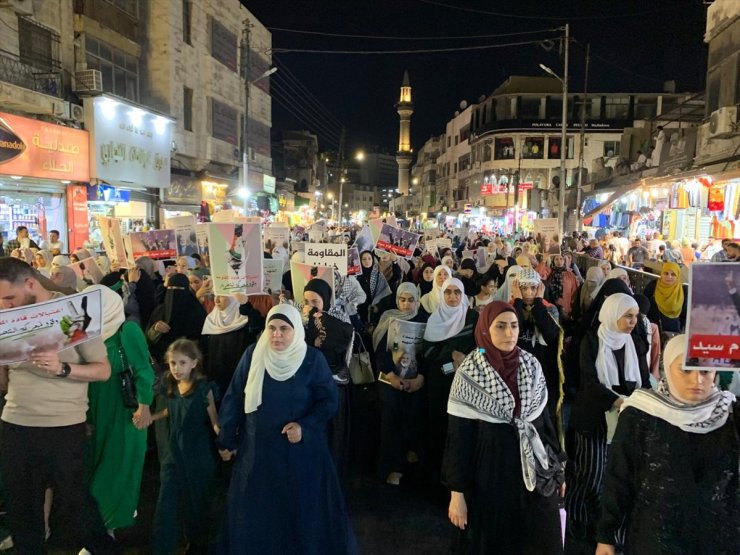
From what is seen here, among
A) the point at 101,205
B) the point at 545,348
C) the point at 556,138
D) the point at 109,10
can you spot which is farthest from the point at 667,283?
the point at 556,138

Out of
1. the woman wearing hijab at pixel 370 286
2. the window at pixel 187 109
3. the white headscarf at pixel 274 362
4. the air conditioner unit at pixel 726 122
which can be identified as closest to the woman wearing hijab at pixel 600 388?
the white headscarf at pixel 274 362

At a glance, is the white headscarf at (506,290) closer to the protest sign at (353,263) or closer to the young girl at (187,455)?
the protest sign at (353,263)

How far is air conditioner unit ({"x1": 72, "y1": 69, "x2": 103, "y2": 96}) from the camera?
658 inches

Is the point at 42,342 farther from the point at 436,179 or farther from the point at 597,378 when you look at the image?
the point at 436,179

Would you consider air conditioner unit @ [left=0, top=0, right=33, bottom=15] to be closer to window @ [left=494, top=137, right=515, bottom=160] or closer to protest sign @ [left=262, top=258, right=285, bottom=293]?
protest sign @ [left=262, top=258, right=285, bottom=293]

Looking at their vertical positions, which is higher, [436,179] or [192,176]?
[436,179]

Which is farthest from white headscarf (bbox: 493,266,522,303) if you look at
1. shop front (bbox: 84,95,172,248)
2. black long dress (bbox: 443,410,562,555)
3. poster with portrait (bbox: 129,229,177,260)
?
shop front (bbox: 84,95,172,248)

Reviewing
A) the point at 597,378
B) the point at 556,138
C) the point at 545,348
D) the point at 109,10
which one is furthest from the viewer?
the point at 556,138

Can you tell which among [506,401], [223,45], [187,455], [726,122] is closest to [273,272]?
[187,455]

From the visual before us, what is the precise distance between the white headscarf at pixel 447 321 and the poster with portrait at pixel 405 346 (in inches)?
6.7

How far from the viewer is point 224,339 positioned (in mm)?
5719

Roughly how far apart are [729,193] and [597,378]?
11145mm

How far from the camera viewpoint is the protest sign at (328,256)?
7.21 m

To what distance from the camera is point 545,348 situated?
15.0 ft
